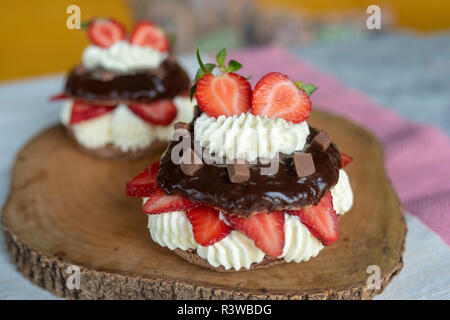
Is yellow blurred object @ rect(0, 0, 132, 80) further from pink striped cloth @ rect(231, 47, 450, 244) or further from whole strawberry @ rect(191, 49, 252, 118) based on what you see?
whole strawberry @ rect(191, 49, 252, 118)

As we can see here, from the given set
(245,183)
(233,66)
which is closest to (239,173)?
(245,183)

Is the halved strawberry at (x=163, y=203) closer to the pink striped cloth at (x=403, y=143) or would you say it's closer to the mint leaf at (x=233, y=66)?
the mint leaf at (x=233, y=66)

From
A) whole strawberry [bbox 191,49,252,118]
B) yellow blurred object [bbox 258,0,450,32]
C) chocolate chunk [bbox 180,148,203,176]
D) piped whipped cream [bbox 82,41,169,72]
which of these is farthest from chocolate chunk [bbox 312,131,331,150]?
yellow blurred object [bbox 258,0,450,32]

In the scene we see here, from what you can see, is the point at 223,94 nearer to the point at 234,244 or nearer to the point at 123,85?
the point at 234,244

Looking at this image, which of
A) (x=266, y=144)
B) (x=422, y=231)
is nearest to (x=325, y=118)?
(x=422, y=231)

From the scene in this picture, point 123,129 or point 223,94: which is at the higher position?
point 223,94

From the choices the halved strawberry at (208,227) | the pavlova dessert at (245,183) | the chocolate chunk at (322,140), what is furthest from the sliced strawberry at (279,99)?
the halved strawberry at (208,227)
